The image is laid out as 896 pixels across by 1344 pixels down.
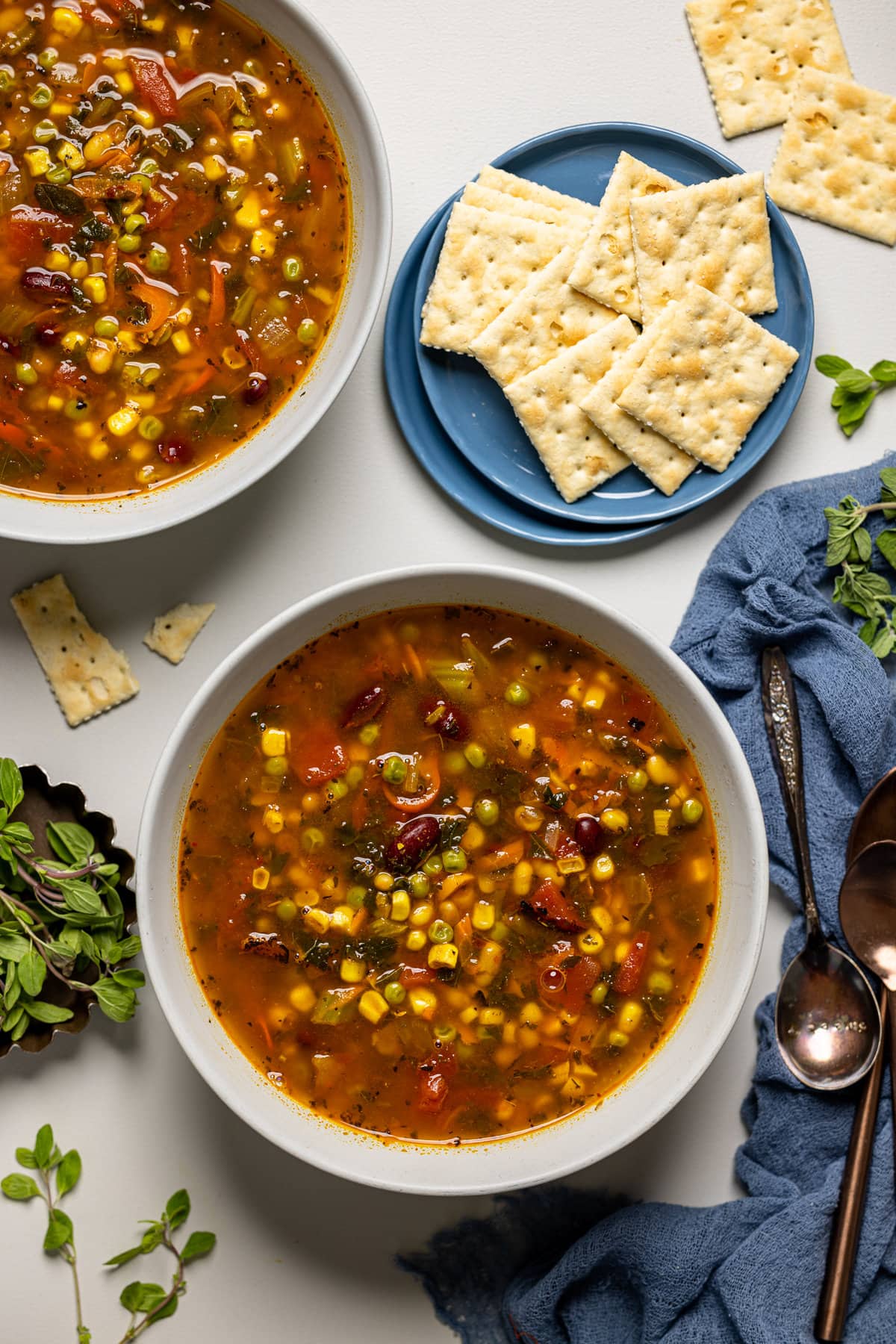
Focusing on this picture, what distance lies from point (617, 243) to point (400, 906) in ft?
7.62

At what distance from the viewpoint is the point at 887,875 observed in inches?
138

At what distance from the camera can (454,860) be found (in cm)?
327

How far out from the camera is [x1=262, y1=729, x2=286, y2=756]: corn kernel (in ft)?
10.8

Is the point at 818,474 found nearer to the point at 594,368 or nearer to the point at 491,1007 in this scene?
the point at 594,368

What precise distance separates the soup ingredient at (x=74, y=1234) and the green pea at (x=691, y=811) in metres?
2.20

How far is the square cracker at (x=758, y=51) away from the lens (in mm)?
3686

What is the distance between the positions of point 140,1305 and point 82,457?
2919 millimetres

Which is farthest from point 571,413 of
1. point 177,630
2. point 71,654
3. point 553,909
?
point 71,654

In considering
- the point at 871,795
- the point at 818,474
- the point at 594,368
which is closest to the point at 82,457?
the point at 594,368

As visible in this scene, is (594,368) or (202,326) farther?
(594,368)

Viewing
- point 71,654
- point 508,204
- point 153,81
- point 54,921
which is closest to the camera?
point 153,81

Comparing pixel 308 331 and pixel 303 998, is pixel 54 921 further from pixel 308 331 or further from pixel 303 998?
pixel 308 331

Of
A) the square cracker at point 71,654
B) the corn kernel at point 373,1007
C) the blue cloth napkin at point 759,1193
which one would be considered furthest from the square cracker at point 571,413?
the corn kernel at point 373,1007

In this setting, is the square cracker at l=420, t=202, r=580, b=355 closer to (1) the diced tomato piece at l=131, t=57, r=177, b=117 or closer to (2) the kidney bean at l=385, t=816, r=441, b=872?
(1) the diced tomato piece at l=131, t=57, r=177, b=117
